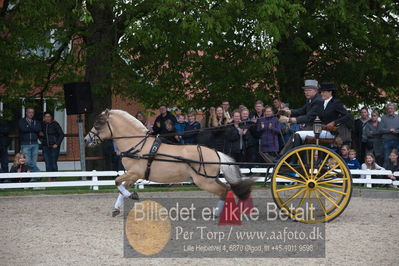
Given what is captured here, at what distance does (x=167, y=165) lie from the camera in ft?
39.2

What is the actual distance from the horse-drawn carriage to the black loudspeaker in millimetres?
5809

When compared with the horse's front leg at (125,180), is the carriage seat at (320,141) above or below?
above

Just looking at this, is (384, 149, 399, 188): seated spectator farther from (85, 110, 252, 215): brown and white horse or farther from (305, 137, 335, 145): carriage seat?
(85, 110, 252, 215): brown and white horse

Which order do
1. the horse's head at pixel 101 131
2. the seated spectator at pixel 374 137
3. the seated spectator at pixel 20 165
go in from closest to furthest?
the horse's head at pixel 101 131
the seated spectator at pixel 20 165
the seated spectator at pixel 374 137

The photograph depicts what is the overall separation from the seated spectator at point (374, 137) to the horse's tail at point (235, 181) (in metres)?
8.01

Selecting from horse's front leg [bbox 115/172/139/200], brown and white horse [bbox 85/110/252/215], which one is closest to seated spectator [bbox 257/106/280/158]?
brown and white horse [bbox 85/110/252/215]

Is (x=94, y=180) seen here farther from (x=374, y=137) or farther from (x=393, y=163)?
(x=393, y=163)

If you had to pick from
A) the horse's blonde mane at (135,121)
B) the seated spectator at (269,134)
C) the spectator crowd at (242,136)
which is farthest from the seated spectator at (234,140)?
the horse's blonde mane at (135,121)

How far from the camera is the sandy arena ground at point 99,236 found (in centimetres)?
849

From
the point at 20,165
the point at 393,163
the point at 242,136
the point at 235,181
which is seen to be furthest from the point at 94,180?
the point at 393,163

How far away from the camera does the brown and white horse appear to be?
38.7 feet

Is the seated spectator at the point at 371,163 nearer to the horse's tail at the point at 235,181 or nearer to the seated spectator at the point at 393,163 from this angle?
the seated spectator at the point at 393,163

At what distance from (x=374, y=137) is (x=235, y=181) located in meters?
8.46

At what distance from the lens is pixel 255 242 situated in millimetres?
9719
